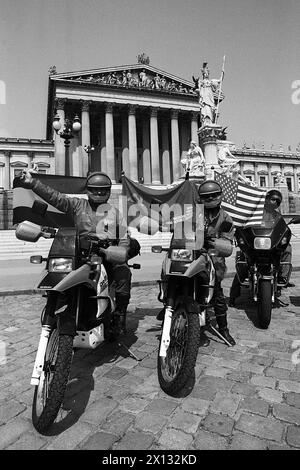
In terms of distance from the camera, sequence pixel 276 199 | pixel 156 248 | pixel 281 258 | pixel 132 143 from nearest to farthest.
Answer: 1. pixel 156 248
2. pixel 281 258
3. pixel 276 199
4. pixel 132 143

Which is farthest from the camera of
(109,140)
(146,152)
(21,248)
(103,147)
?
(146,152)

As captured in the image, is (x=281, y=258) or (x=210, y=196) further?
(x=281, y=258)

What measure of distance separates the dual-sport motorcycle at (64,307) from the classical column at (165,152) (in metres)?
45.6

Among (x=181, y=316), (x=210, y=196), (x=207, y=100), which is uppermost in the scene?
(x=207, y=100)

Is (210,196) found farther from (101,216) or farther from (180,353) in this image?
(180,353)

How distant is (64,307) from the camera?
2490 millimetres

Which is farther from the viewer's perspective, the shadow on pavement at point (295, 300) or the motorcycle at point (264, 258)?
the shadow on pavement at point (295, 300)

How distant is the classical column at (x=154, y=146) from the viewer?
45906 millimetres

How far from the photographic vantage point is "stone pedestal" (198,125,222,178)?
68.2ft

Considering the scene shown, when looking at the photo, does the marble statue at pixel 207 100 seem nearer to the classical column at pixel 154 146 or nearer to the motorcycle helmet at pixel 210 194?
the motorcycle helmet at pixel 210 194

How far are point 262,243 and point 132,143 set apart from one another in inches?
1698

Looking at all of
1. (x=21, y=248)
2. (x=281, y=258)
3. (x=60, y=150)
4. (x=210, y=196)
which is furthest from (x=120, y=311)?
(x=60, y=150)

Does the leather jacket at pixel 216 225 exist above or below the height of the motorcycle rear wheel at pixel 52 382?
above

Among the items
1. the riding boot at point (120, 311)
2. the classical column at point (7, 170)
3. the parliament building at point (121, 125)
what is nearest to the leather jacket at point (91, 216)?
the riding boot at point (120, 311)
